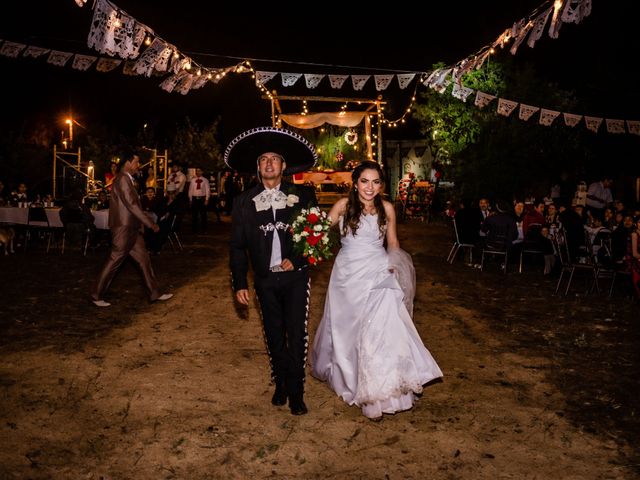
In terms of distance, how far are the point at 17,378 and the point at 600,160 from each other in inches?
885

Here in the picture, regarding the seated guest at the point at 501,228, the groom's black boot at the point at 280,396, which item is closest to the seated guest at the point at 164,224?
the seated guest at the point at 501,228

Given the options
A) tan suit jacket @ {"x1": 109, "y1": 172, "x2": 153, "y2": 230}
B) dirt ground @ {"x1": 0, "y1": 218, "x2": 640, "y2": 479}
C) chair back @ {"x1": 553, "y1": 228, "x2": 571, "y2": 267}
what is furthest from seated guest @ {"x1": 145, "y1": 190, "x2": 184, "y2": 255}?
chair back @ {"x1": 553, "y1": 228, "x2": 571, "y2": 267}

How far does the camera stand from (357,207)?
15.2 ft

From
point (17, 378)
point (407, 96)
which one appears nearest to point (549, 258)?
point (17, 378)

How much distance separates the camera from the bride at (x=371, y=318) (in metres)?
4.18

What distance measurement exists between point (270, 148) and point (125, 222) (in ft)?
12.3

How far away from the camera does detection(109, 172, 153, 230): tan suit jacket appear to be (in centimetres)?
738

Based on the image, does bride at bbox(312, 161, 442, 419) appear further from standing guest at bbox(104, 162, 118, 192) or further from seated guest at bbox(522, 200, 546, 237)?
standing guest at bbox(104, 162, 118, 192)

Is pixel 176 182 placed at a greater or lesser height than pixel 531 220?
greater

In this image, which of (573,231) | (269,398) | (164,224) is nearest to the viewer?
(269,398)

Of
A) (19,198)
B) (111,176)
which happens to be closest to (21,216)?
(19,198)

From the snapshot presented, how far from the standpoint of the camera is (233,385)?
5.02m

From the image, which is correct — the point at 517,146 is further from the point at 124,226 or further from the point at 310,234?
the point at 310,234

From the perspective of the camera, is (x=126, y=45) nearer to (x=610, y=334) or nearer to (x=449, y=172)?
(x=610, y=334)
